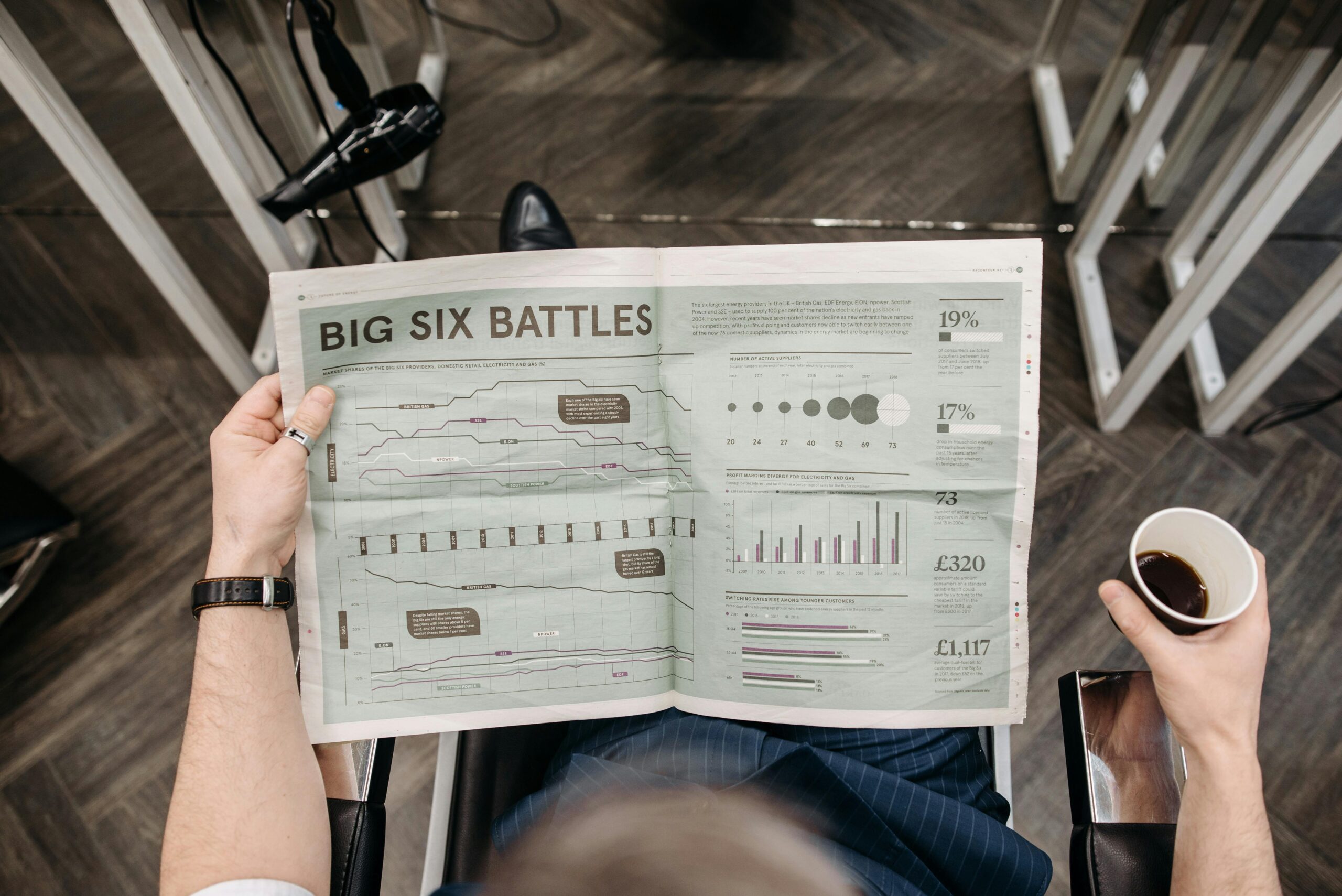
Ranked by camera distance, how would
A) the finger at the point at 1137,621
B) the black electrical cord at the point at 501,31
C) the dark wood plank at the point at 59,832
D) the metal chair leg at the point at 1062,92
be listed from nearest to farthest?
the finger at the point at 1137,621 → the dark wood plank at the point at 59,832 → the metal chair leg at the point at 1062,92 → the black electrical cord at the point at 501,31

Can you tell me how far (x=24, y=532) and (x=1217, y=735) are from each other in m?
1.44

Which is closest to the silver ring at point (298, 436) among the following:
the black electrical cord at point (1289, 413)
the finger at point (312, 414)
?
the finger at point (312, 414)

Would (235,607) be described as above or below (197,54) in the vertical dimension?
below

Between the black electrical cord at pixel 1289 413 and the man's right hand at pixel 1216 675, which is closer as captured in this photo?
the man's right hand at pixel 1216 675

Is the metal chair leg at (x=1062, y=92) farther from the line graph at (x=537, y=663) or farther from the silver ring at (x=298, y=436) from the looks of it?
the silver ring at (x=298, y=436)

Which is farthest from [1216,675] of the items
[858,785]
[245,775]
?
[245,775]

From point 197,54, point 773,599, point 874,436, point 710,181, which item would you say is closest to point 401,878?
point 773,599

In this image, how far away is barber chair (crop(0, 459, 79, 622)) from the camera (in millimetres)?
1114

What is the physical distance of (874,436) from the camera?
0.70 m

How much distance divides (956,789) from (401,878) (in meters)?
0.79

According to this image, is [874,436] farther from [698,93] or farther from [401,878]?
[698,93]

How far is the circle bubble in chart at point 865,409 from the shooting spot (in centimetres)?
70

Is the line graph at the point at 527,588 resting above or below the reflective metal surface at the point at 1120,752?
above

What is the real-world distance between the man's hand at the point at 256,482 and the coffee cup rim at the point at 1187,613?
677mm
